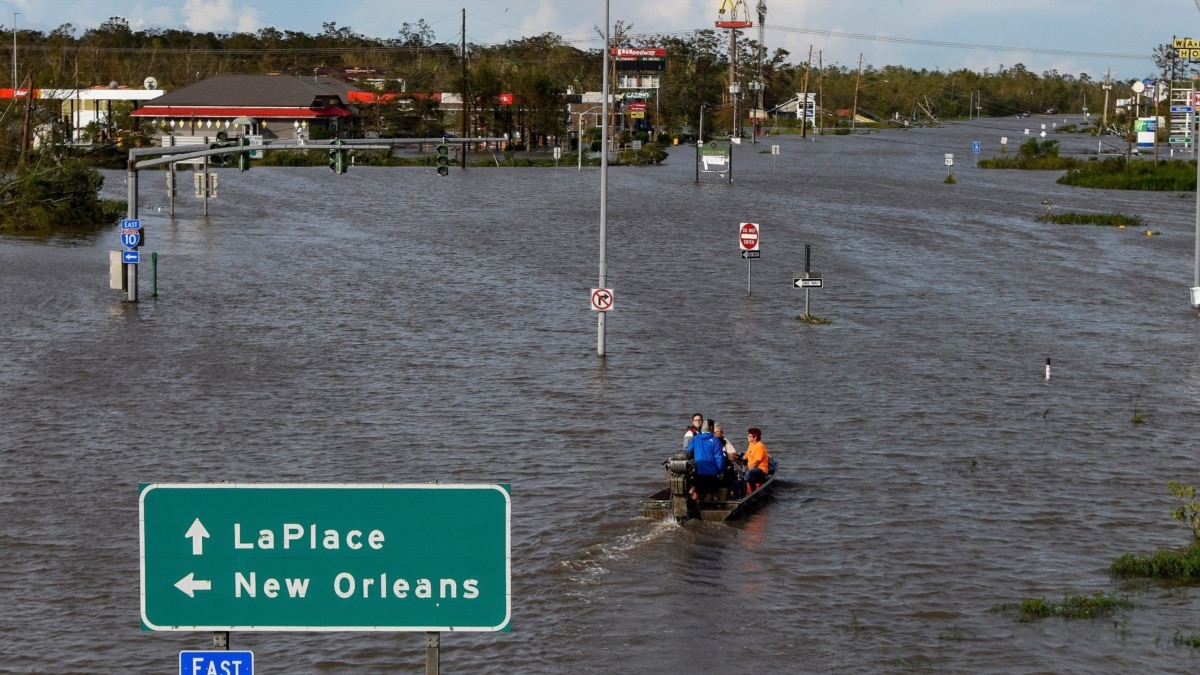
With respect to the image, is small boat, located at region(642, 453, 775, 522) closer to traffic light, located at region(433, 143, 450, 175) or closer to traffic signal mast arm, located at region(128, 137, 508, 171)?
traffic signal mast arm, located at region(128, 137, 508, 171)

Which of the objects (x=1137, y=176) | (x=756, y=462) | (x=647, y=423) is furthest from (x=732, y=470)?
(x=1137, y=176)

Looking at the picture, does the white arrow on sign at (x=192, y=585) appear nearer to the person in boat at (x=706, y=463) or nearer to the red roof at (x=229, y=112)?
the person in boat at (x=706, y=463)

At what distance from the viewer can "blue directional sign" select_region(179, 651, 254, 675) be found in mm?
6594

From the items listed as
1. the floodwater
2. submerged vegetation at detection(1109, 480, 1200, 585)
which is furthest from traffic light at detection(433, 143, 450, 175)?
submerged vegetation at detection(1109, 480, 1200, 585)

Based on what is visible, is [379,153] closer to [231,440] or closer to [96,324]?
[96,324]

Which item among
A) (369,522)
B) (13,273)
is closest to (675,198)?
(13,273)

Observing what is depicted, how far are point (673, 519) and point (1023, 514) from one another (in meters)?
5.35

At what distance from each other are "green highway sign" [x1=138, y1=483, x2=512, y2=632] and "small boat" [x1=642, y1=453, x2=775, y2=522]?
12.7m

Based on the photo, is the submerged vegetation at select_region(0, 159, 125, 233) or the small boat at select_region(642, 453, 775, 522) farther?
the submerged vegetation at select_region(0, 159, 125, 233)

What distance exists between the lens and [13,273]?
4712cm

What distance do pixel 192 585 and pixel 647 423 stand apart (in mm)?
20561

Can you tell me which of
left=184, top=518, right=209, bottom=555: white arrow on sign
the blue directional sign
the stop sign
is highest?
left=184, top=518, right=209, bottom=555: white arrow on sign

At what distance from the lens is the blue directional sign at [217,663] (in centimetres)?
659

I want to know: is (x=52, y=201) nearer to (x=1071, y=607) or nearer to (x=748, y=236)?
(x=748, y=236)
